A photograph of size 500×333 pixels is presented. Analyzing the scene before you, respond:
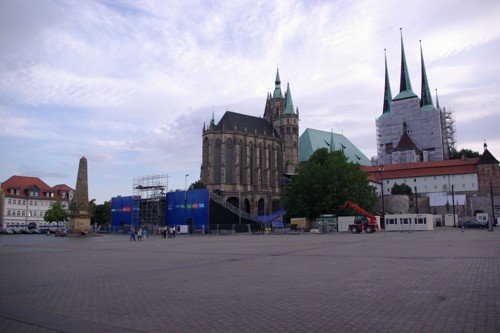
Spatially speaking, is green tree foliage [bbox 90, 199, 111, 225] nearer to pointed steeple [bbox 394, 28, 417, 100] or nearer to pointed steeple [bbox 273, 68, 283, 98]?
pointed steeple [bbox 273, 68, 283, 98]

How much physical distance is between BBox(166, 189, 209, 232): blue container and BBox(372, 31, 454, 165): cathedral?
70.9m

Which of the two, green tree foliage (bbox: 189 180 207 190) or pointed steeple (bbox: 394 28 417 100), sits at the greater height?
pointed steeple (bbox: 394 28 417 100)

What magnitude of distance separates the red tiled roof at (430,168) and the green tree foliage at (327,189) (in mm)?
34586

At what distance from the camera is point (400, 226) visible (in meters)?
57.2

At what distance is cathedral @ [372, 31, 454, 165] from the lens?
116500 mm

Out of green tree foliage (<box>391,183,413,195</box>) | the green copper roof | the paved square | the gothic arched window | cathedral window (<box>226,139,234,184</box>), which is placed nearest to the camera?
the paved square

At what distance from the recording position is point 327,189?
6512 cm

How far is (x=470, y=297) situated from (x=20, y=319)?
25.6 ft

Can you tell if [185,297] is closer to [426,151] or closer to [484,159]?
[484,159]

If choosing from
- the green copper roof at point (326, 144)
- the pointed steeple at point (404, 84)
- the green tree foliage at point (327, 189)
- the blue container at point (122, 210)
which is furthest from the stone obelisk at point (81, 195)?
the pointed steeple at point (404, 84)

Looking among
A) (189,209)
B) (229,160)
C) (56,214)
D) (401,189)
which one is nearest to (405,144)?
(401,189)

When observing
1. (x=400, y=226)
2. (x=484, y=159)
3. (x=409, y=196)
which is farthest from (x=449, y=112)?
(x=400, y=226)

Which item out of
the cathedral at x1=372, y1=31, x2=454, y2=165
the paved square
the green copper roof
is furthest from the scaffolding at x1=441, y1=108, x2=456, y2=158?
the paved square

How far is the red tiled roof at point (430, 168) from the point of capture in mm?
103675
